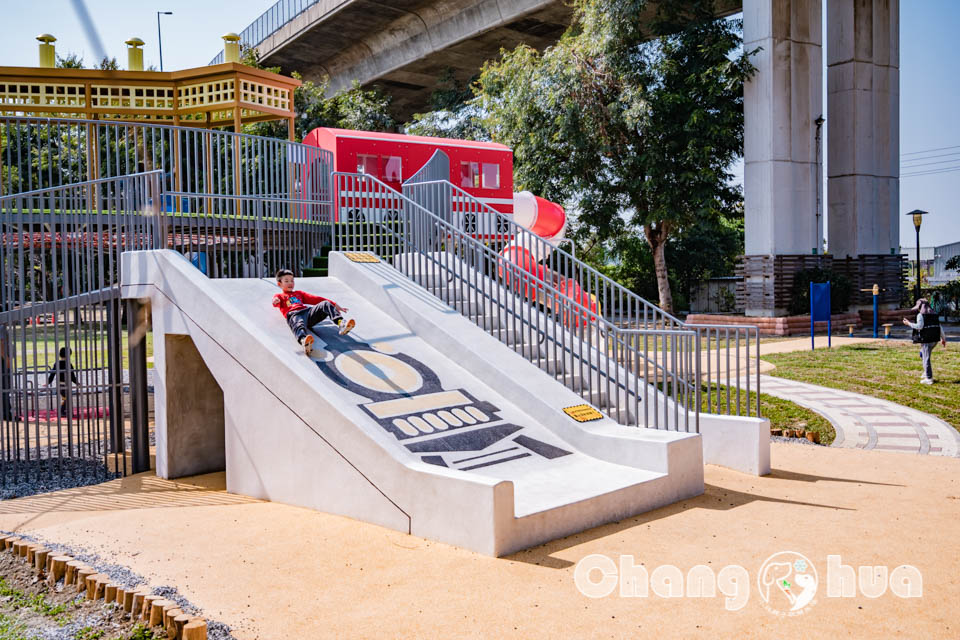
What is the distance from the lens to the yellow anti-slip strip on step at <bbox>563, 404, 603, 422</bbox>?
27.2ft

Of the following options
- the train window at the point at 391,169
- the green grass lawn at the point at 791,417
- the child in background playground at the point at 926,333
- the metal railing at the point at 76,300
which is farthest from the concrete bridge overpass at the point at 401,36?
the metal railing at the point at 76,300

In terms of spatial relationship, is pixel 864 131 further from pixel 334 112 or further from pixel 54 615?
pixel 54 615

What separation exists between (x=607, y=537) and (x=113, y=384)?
704cm

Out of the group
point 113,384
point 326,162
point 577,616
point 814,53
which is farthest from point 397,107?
point 577,616

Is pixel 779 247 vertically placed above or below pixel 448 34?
below

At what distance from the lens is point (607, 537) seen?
6281 mm

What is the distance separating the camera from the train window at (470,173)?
1853 cm

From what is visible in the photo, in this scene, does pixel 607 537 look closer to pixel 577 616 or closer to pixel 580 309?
pixel 577 616

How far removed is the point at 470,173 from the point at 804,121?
43.1 feet

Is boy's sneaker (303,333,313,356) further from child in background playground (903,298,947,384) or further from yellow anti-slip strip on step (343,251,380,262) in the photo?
child in background playground (903,298,947,384)

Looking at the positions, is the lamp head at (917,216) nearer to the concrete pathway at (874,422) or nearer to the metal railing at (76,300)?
the concrete pathway at (874,422)

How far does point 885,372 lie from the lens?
15.4 meters

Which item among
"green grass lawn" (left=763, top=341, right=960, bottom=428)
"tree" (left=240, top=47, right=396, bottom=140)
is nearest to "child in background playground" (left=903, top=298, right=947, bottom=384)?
"green grass lawn" (left=763, top=341, right=960, bottom=428)

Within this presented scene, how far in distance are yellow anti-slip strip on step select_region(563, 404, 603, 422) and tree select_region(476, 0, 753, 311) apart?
19.2 m
